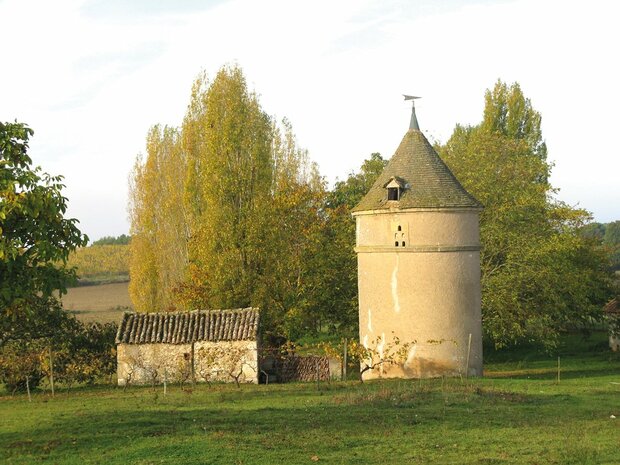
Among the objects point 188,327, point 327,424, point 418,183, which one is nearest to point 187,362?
point 188,327

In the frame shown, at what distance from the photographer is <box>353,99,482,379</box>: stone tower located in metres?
27.6

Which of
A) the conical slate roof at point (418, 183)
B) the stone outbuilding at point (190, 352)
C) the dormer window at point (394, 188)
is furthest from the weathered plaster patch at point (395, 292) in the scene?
the stone outbuilding at point (190, 352)

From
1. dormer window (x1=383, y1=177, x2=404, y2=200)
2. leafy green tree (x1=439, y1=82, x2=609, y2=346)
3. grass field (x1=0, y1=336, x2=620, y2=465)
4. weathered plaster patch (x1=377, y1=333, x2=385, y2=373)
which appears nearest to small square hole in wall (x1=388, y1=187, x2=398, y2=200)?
dormer window (x1=383, y1=177, x2=404, y2=200)

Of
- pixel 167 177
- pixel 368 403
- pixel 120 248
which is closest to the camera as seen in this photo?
pixel 368 403

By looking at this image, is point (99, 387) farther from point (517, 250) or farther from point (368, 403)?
point (517, 250)

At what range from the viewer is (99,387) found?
2889cm

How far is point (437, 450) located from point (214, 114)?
24495 millimetres

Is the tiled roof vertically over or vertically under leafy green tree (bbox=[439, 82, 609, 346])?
under

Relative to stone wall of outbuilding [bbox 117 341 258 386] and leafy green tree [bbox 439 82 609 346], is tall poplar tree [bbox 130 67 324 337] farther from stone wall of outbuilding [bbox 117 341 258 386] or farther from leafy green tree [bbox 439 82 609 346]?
leafy green tree [bbox 439 82 609 346]

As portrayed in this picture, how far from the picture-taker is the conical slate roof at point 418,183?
2773 centimetres

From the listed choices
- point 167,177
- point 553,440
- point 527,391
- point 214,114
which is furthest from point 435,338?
point 167,177

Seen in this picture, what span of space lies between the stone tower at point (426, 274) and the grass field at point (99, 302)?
2597cm

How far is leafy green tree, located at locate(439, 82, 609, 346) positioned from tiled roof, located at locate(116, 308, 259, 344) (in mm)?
10005

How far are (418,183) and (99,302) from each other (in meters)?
45.1
